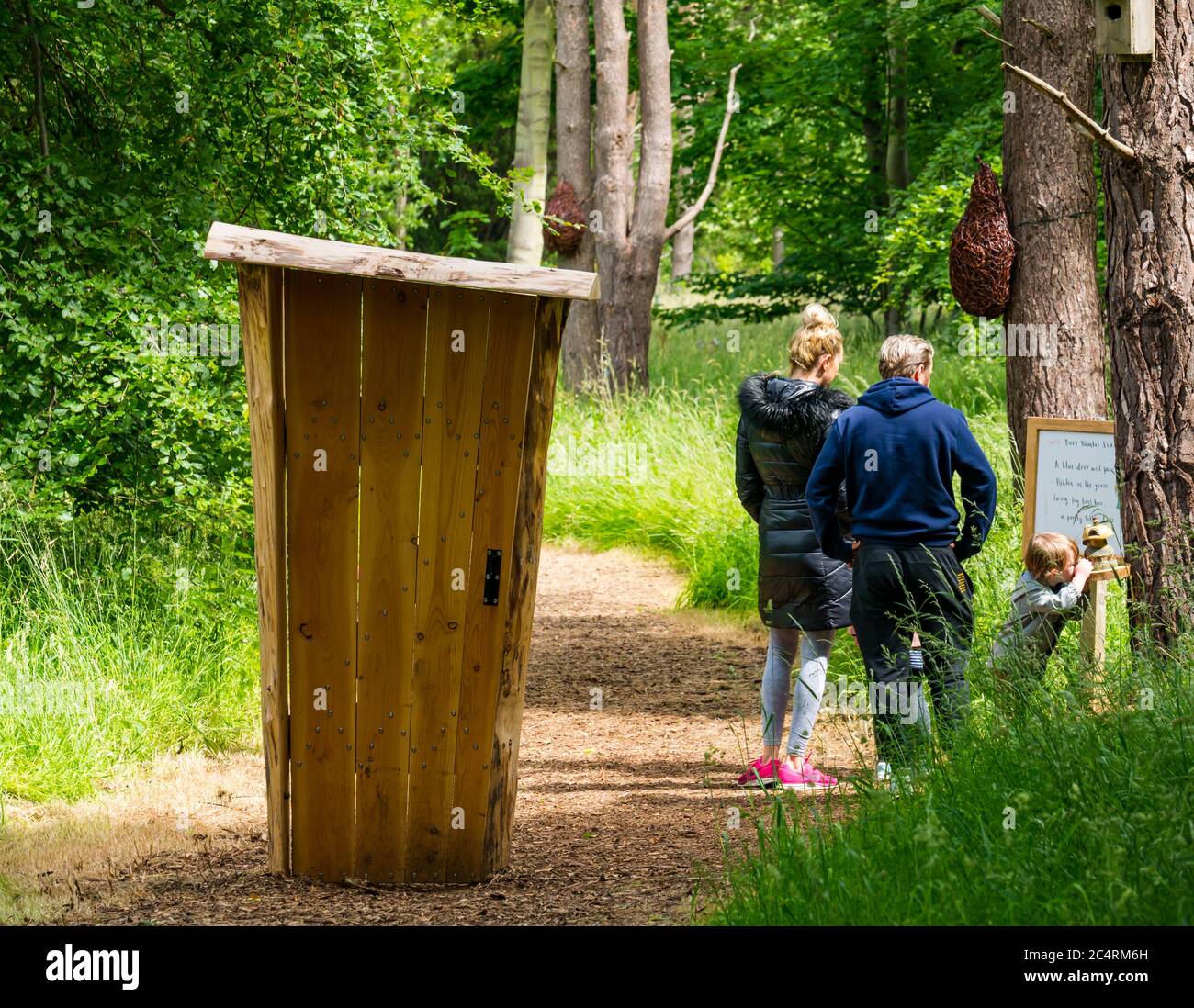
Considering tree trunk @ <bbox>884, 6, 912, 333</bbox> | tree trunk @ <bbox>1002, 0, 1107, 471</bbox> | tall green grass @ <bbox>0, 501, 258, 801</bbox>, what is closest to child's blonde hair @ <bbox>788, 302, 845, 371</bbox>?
tree trunk @ <bbox>1002, 0, 1107, 471</bbox>

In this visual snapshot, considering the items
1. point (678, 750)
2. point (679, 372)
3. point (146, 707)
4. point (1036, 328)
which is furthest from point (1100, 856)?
point (679, 372)

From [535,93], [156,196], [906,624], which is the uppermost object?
[535,93]

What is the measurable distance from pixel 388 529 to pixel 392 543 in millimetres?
48

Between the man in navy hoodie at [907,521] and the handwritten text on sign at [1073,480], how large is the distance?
4.32 feet

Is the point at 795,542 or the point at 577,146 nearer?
the point at 795,542

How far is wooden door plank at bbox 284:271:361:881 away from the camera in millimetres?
4391

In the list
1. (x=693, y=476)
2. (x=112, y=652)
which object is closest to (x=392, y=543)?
(x=112, y=652)

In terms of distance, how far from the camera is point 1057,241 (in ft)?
26.7

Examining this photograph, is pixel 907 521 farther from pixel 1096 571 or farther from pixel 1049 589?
pixel 1096 571

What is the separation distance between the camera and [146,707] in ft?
20.8

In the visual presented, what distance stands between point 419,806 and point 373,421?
1.34 m

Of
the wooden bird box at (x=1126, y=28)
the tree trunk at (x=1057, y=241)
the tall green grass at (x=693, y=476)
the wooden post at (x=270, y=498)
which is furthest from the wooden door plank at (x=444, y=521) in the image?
the tree trunk at (x=1057, y=241)

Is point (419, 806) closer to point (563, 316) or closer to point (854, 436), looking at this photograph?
point (563, 316)

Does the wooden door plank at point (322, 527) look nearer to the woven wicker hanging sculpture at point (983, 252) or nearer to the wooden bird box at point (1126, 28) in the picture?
the wooden bird box at point (1126, 28)
